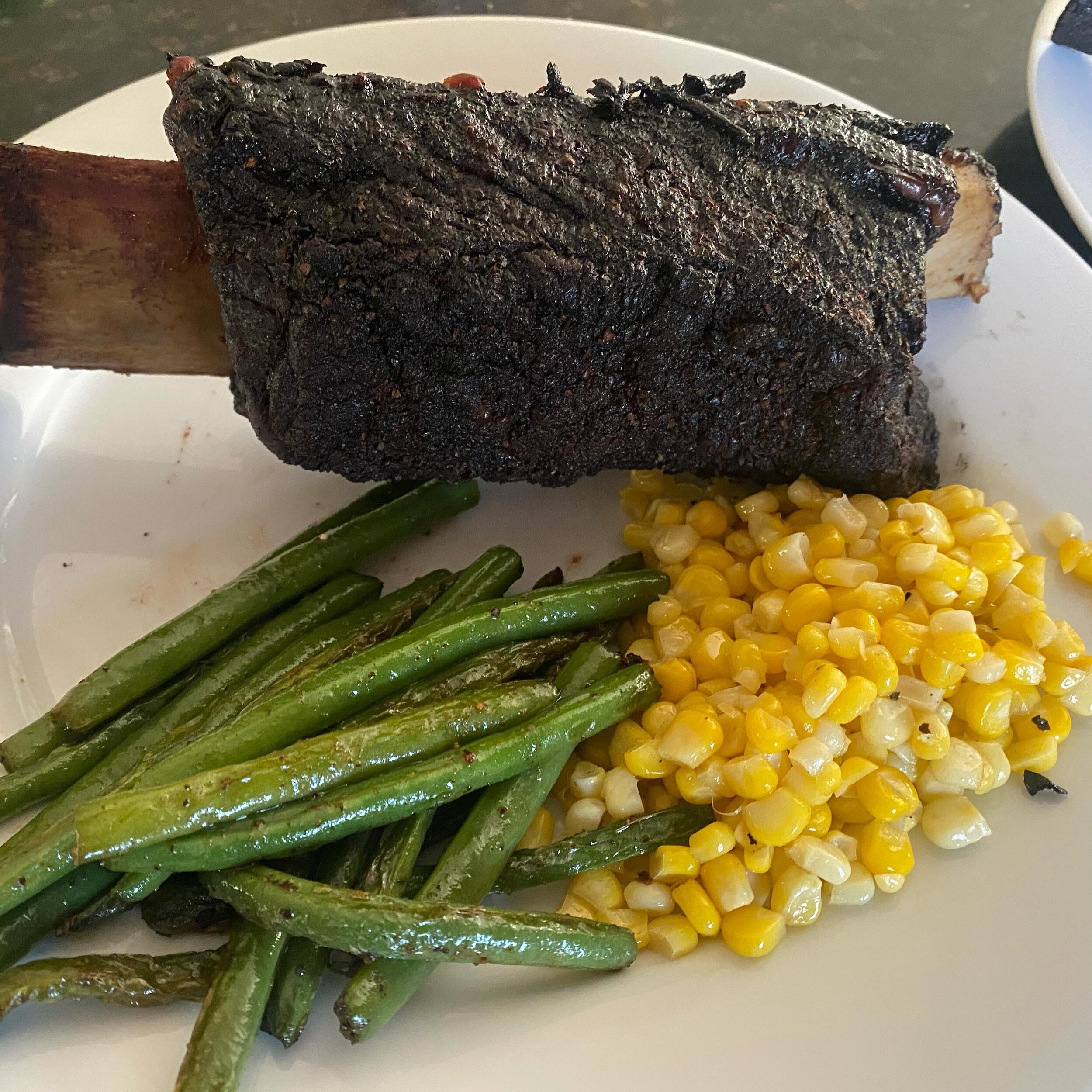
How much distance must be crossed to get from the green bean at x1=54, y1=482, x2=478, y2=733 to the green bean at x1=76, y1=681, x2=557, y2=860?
457 millimetres

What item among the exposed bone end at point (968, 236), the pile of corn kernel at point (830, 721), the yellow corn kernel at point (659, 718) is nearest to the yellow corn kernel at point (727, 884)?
the pile of corn kernel at point (830, 721)

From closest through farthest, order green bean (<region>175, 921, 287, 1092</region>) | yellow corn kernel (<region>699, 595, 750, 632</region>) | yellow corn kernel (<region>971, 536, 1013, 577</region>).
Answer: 1. green bean (<region>175, 921, 287, 1092</region>)
2. yellow corn kernel (<region>971, 536, 1013, 577</region>)
3. yellow corn kernel (<region>699, 595, 750, 632</region>)

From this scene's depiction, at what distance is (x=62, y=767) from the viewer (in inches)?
81.3

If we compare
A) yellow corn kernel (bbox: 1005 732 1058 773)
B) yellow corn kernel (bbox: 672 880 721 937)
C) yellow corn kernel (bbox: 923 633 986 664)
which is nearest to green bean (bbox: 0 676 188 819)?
yellow corn kernel (bbox: 672 880 721 937)

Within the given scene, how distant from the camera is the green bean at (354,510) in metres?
2.53

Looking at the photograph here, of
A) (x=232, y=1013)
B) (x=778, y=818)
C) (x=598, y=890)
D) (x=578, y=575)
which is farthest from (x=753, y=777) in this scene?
(x=232, y=1013)

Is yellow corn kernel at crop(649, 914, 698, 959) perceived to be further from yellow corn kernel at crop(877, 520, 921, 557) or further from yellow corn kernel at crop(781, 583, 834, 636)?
yellow corn kernel at crop(877, 520, 921, 557)

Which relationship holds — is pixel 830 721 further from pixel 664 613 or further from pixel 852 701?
pixel 664 613

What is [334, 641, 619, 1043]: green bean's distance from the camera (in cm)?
173

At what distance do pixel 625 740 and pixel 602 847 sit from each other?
→ 262mm

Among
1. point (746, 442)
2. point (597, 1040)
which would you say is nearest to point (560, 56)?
point (746, 442)

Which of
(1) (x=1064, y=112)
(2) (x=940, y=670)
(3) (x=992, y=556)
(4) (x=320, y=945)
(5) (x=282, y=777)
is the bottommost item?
(4) (x=320, y=945)

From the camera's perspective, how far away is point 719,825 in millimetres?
2014

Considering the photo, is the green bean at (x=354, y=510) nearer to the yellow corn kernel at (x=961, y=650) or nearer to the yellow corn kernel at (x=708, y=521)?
the yellow corn kernel at (x=708, y=521)
